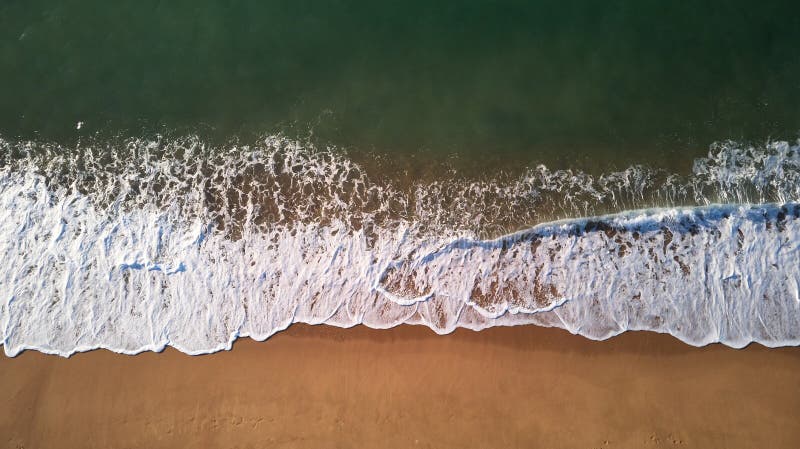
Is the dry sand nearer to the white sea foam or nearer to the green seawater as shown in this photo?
the white sea foam

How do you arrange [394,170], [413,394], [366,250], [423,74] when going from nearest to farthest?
[413,394]
[366,250]
[394,170]
[423,74]

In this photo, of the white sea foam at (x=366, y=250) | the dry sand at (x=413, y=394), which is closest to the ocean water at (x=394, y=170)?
the white sea foam at (x=366, y=250)

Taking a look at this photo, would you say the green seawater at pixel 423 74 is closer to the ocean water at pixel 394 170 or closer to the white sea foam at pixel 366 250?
the ocean water at pixel 394 170

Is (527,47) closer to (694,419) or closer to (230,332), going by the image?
(694,419)

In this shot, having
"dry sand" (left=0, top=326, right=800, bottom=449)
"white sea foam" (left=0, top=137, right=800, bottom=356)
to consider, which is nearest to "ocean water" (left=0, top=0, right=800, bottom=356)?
"white sea foam" (left=0, top=137, right=800, bottom=356)

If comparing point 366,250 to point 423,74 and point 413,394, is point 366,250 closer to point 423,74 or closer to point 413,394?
point 413,394

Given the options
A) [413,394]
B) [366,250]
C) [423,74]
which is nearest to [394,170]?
[366,250]

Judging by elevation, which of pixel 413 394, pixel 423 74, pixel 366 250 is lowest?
pixel 413 394
